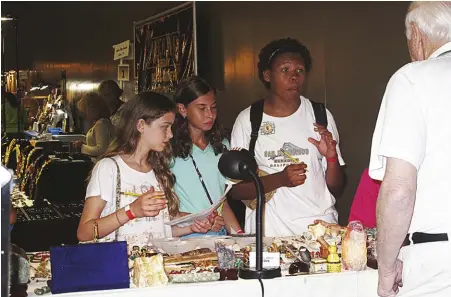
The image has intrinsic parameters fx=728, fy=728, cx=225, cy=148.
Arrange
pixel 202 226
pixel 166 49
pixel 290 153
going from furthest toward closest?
1. pixel 166 49
2. pixel 290 153
3. pixel 202 226

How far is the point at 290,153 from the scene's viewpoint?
3.41m

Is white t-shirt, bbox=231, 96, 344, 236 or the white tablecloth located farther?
white t-shirt, bbox=231, 96, 344, 236

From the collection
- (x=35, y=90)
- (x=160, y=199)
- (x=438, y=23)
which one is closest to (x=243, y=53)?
(x=160, y=199)

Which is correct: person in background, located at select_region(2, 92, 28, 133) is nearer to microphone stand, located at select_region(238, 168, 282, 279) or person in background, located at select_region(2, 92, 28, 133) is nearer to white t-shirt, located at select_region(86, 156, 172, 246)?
white t-shirt, located at select_region(86, 156, 172, 246)

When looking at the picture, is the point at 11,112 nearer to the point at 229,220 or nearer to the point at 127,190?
the point at 229,220

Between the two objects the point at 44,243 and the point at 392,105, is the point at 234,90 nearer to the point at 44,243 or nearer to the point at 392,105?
the point at 44,243

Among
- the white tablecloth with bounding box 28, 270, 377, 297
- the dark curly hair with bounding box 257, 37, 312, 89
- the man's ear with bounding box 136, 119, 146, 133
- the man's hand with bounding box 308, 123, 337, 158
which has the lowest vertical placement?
the white tablecloth with bounding box 28, 270, 377, 297

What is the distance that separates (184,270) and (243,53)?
151 inches

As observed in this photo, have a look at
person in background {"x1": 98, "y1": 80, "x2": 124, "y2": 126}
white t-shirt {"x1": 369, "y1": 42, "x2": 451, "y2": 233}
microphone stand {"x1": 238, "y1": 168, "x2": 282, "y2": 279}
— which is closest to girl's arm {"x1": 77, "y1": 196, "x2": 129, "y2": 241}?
microphone stand {"x1": 238, "y1": 168, "x2": 282, "y2": 279}

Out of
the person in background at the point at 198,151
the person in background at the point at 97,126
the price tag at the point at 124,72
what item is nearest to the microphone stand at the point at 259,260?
the person in background at the point at 198,151

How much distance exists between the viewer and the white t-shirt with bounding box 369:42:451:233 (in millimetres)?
2045

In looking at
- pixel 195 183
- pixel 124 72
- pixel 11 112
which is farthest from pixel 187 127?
pixel 11 112

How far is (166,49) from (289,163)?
14.2ft

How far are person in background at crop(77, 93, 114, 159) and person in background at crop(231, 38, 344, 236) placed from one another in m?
2.78
